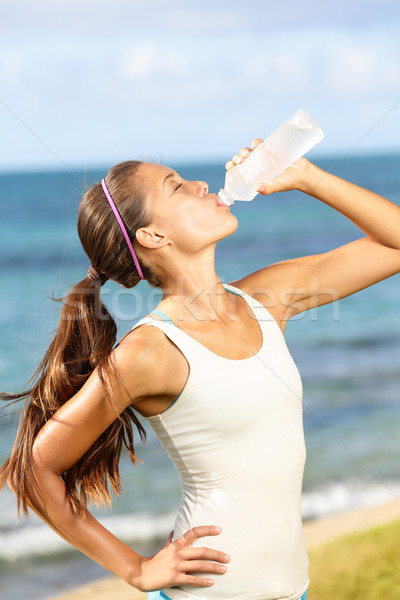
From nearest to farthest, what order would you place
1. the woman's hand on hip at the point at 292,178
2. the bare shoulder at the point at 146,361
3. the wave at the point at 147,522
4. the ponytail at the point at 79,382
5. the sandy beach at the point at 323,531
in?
1. the bare shoulder at the point at 146,361
2. the ponytail at the point at 79,382
3. the woman's hand on hip at the point at 292,178
4. the sandy beach at the point at 323,531
5. the wave at the point at 147,522

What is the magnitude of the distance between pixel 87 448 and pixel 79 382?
0.28 meters

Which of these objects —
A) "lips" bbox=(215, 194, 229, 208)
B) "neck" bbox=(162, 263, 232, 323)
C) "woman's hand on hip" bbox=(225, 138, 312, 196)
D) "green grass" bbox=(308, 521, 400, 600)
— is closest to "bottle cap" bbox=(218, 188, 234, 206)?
"lips" bbox=(215, 194, 229, 208)

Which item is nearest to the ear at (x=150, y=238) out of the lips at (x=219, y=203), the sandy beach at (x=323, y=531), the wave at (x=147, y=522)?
the lips at (x=219, y=203)

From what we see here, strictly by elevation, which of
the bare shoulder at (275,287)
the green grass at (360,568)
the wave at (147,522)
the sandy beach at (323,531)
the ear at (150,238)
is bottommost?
the wave at (147,522)

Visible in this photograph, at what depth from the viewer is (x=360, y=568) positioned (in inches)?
188

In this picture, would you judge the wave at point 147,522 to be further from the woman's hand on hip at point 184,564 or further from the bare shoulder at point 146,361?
the bare shoulder at point 146,361

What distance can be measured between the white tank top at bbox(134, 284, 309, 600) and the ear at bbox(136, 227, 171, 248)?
0.32 meters

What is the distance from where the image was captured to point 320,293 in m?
2.71

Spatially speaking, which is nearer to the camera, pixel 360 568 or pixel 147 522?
pixel 360 568

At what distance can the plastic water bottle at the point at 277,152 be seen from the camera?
2.77 metres

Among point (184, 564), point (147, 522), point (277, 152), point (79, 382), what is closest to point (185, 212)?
point (277, 152)

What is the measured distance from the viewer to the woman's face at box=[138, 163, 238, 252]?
2438 millimetres

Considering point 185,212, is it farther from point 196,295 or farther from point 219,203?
point 196,295

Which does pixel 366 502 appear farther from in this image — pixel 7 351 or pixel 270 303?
pixel 7 351
